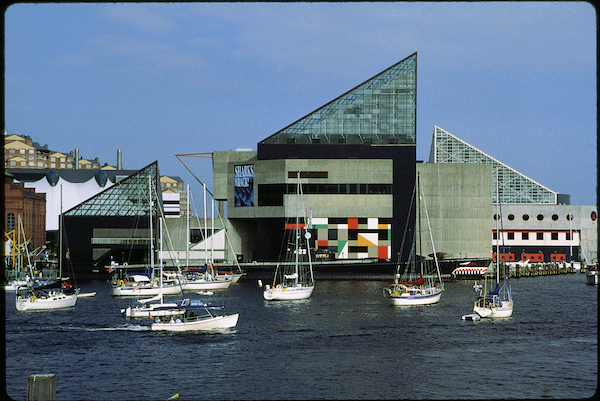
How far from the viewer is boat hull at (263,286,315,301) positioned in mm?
88713

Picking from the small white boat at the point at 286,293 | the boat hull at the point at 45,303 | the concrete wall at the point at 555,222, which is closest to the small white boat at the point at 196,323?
the boat hull at the point at 45,303

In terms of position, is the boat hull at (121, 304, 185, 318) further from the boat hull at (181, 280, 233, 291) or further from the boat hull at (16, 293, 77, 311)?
the boat hull at (181, 280, 233, 291)

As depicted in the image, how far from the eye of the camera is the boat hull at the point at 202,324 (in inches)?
2463

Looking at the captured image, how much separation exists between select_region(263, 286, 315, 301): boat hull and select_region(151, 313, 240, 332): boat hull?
25132mm

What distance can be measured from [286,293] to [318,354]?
37.6 m

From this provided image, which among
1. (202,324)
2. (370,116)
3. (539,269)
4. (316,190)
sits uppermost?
(370,116)

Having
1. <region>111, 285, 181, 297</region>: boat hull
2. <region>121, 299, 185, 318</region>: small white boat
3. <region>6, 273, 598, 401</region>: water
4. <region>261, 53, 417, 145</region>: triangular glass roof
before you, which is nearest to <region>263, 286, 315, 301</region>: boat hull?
<region>6, 273, 598, 401</region>: water

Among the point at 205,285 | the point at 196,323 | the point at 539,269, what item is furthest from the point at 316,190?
the point at 196,323

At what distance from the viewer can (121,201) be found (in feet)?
489

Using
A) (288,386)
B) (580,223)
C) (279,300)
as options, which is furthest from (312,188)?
(288,386)

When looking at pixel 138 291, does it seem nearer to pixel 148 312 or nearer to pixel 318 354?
pixel 148 312

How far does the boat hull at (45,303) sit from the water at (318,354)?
56.0 inches

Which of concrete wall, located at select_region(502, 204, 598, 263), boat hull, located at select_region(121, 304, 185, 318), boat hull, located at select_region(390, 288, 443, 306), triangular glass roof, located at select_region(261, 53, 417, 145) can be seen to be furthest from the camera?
concrete wall, located at select_region(502, 204, 598, 263)

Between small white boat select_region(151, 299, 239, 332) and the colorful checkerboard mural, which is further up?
the colorful checkerboard mural
